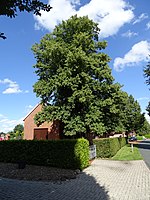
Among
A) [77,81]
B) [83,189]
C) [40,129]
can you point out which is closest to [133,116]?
[40,129]

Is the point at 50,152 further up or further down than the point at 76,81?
further down

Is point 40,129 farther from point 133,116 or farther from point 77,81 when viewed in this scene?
point 133,116

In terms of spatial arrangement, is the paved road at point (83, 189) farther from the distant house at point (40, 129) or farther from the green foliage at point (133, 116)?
the green foliage at point (133, 116)

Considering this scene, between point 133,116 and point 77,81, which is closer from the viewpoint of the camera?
point 77,81

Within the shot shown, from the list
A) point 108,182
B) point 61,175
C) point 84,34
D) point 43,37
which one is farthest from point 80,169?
point 43,37

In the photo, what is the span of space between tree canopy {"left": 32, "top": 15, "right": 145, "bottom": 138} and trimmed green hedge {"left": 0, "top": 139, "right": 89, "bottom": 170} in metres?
6.95

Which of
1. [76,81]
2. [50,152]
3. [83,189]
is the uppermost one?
[76,81]

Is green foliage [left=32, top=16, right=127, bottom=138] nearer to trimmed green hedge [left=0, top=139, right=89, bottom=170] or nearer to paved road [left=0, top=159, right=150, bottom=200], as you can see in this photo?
trimmed green hedge [left=0, top=139, right=89, bottom=170]

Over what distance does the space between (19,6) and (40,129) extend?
2762cm

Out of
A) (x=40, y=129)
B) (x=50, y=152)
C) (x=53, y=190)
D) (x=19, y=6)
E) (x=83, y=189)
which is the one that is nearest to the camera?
(x=19, y=6)

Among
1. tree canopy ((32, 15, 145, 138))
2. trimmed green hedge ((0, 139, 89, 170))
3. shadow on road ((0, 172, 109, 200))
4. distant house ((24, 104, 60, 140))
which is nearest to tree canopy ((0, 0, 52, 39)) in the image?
shadow on road ((0, 172, 109, 200))

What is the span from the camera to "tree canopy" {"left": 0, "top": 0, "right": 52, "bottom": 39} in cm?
468

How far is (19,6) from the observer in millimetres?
4766

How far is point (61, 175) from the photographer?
12180 mm
